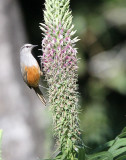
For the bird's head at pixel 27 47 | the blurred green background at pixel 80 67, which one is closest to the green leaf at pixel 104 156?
the bird's head at pixel 27 47

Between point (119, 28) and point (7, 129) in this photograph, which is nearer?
point (7, 129)

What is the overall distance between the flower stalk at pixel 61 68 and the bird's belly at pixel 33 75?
1.49 meters

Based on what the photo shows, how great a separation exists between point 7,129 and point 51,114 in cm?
586

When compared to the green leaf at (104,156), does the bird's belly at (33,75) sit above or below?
above

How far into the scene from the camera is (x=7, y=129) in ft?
27.8

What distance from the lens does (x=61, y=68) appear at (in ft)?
8.52

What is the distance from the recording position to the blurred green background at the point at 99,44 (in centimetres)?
995

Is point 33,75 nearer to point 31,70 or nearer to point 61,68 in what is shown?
point 31,70

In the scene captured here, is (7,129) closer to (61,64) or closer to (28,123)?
(28,123)

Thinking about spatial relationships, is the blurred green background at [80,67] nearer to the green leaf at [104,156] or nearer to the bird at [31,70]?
the bird at [31,70]

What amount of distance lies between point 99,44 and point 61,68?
28.0 feet

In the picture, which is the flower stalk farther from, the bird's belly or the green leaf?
the bird's belly

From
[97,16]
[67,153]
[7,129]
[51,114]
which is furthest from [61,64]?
[97,16]

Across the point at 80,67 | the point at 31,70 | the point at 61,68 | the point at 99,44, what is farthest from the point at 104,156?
the point at 99,44
